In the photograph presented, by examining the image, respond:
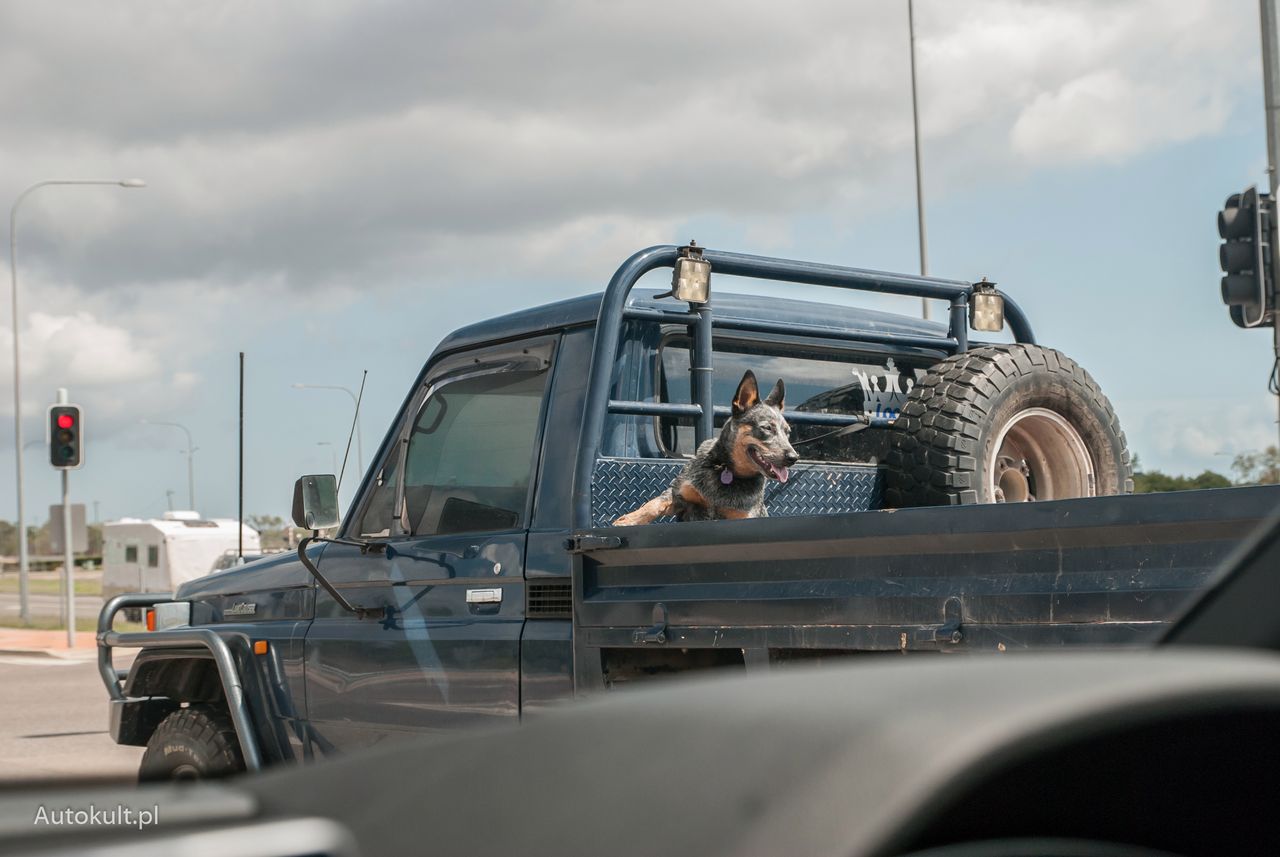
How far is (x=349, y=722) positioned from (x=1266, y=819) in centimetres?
419

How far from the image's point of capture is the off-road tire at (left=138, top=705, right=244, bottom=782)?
5.53 meters

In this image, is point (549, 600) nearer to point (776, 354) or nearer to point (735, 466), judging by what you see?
point (735, 466)

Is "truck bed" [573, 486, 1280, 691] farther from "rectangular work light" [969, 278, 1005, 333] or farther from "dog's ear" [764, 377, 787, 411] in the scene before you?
"rectangular work light" [969, 278, 1005, 333]

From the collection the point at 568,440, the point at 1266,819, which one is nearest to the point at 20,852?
the point at 1266,819

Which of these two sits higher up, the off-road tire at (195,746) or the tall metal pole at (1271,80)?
the tall metal pole at (1271,80)

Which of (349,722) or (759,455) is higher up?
A: (759,455)

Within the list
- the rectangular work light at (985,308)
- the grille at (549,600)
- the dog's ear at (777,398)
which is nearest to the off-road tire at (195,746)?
the grille at (549,600)

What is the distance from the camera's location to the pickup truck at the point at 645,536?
3.45 metres

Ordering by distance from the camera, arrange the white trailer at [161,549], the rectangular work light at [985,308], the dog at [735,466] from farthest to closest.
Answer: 1. the white trailer at [161,549]
2. the rectangular work light at [985,308]
3. the dog at [735,466]

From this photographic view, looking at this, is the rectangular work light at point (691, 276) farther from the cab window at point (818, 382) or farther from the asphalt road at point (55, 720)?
the asphalt road at point (55, 720)

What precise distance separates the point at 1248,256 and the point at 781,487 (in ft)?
20.4

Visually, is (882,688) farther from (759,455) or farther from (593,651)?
(759,455)

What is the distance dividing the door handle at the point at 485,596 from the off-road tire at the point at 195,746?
148cm

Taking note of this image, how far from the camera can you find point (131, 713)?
6.02 meters
